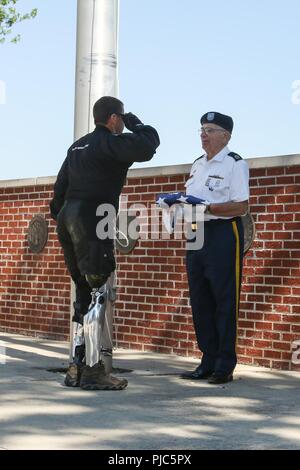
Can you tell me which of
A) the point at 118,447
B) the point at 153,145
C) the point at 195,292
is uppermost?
the point at 153,145

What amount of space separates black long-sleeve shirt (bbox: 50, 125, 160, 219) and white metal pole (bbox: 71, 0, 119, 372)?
988 millimetres

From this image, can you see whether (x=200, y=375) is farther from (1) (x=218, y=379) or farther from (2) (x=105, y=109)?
(2) (x=105, y=109)

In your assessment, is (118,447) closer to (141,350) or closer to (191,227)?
(191,227)

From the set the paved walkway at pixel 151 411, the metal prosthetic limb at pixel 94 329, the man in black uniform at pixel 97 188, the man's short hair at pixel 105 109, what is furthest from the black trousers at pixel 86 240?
the paved walkway at pixel 151 411

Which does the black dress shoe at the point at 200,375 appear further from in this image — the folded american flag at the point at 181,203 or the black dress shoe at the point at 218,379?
the folded american flag at the point at 181,203

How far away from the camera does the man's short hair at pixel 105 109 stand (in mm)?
6738

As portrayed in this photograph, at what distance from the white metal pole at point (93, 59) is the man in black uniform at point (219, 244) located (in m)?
0.96

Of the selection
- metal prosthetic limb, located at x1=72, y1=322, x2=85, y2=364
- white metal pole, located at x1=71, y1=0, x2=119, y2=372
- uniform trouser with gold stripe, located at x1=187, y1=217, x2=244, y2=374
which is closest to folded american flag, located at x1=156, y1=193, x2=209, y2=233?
uniform trouser with gold stripe, located at x1=187, y1=217, x2=244, y2=374

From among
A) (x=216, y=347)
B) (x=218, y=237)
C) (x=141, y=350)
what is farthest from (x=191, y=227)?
(x=141, y=350)

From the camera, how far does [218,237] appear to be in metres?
7.24

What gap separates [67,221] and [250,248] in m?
2.55

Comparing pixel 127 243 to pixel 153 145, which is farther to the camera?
pixel 127 243

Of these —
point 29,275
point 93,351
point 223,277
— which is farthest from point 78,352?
point 29,275

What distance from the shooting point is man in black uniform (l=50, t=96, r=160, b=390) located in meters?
6.48
